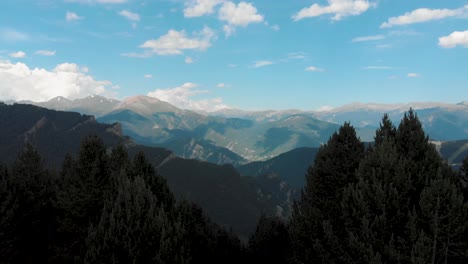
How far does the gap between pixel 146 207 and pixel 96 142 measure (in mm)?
16517

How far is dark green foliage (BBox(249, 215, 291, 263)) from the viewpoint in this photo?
46156 millimetres

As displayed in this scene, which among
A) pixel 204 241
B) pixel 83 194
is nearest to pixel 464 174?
pixel 204 241

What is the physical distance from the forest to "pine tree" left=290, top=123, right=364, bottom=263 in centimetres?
8

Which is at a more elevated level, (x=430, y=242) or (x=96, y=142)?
(x=96, y=142)

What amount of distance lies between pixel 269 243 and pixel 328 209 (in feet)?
65.0

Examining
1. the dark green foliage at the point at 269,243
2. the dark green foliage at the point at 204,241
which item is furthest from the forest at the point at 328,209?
the dark green foliage at the point at 269,243

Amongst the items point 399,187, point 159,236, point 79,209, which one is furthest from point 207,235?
point 399,187

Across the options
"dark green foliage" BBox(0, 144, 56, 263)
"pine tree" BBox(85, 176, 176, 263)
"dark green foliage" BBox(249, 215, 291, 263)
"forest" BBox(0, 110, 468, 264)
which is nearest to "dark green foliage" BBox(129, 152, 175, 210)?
"forest" BBox(0, 110, 468, 264)

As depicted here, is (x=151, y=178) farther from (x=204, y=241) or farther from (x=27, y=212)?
(x=27, y=212)

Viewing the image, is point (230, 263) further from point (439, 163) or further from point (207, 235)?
point (439, 163)

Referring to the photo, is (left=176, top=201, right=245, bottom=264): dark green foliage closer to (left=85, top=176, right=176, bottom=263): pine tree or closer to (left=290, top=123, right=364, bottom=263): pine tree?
(left=85, top=176, right=176, bottom=263): pine tree

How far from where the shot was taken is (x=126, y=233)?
68.9 feet

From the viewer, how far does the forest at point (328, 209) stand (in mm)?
21688

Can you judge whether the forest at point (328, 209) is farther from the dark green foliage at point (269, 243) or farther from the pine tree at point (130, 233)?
the dark green foliage at point (269, 243)
